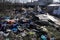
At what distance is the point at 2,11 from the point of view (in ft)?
37.1

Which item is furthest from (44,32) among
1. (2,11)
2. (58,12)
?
(2,11)

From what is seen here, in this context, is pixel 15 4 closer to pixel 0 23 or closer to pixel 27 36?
pixel 0 23

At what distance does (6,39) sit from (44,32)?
177cm

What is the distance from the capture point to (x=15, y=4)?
12.7 metres

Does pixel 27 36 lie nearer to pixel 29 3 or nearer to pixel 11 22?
pixel 11 22

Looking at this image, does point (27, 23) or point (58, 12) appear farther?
point (58, 12)

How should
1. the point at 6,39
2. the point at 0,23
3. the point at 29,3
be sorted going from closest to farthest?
the point at 6,39, the point at 0,23, the point at 29,3

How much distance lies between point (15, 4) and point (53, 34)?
5.87m

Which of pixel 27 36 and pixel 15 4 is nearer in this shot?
pixel 27 36

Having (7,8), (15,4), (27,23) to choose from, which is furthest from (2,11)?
(27,23)

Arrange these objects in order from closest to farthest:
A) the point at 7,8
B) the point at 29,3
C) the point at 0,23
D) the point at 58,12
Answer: the point at 0,23
the point at 58,12
the point at 7,8
the point at 29,3

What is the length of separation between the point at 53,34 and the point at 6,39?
2.21 metres

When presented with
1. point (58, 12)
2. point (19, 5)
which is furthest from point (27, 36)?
point (19, 5)

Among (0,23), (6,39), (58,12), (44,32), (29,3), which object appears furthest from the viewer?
(29,3)
